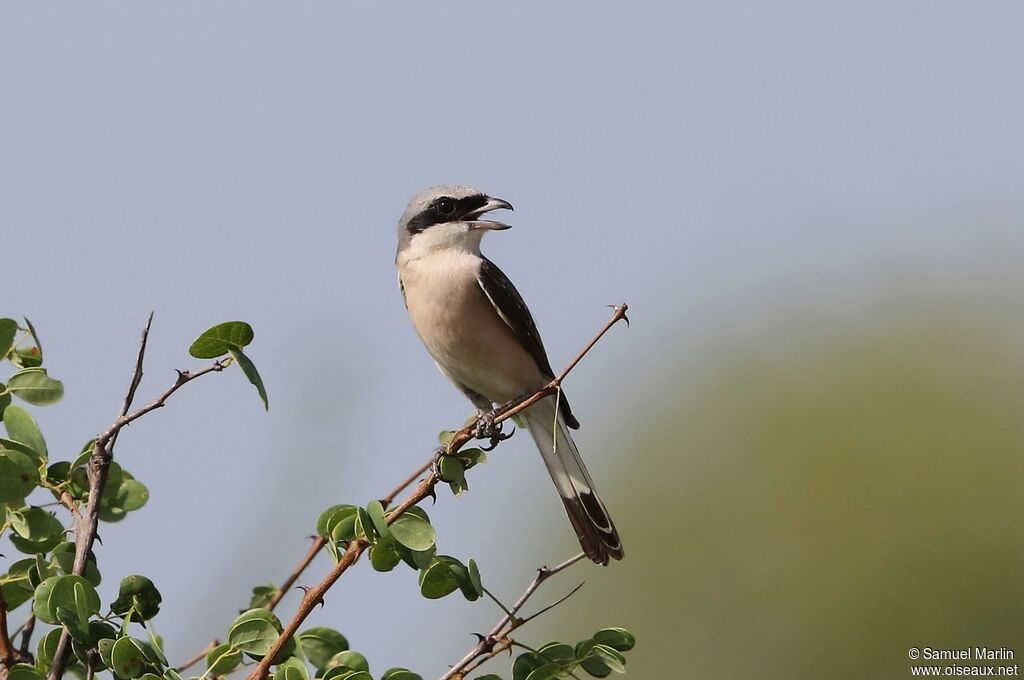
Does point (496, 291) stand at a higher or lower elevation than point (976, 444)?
higher

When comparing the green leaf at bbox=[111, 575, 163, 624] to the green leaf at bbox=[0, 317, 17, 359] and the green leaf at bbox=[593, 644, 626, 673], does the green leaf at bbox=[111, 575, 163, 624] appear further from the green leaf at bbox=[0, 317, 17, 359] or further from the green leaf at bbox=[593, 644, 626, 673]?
the green leaf at bbox=[593, 644, 626, 673]

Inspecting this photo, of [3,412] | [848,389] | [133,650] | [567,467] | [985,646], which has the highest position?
[3,412]

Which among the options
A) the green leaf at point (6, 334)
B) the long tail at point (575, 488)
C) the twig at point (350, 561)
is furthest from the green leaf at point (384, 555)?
the long tail at point (575, 488)

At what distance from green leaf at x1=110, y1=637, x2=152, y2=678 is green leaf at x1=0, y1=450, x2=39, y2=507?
16.8 inches

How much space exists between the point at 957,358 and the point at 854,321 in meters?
1.09

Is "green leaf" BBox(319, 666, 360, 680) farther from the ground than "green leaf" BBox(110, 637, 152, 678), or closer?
closer

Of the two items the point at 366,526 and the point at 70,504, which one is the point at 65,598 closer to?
the point at 70,504

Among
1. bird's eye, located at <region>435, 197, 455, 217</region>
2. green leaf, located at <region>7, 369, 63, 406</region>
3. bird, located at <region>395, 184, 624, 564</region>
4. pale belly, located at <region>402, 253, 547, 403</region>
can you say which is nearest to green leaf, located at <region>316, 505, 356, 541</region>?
green leaf, located at <region>7, 369, 63, 406</region>

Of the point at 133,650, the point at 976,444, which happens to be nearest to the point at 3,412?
the point at 133,650

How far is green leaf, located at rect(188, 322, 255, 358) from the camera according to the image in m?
2.22

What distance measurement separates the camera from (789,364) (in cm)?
1127

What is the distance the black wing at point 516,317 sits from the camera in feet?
15.9

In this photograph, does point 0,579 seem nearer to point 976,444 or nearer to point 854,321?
point 976,444

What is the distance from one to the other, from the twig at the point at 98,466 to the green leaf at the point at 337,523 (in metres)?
0.34
